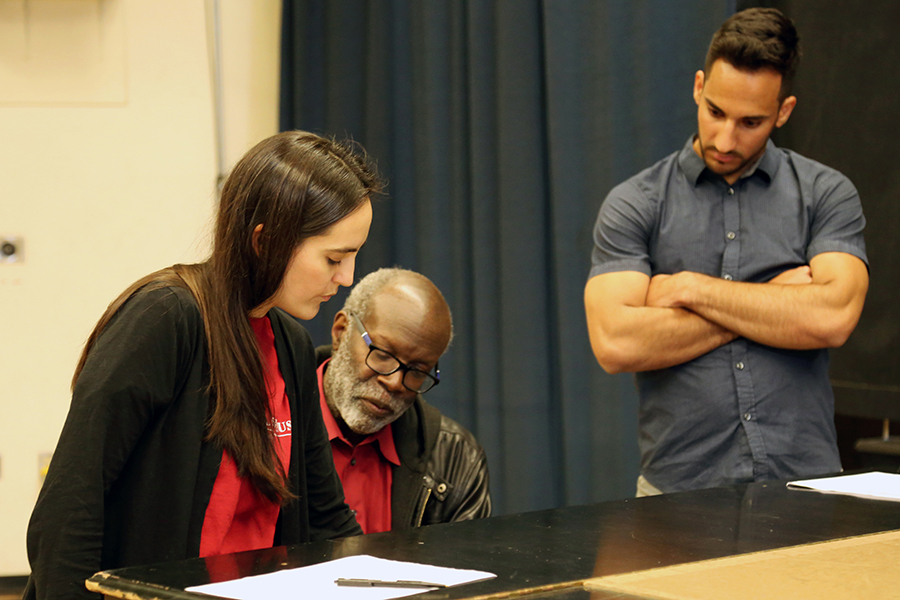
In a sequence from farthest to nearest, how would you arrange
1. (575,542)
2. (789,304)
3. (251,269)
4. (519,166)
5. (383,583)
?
(519,166), (789,304), (251,269), (575,542), (383,583)

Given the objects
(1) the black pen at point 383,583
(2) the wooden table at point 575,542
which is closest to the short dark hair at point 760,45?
(2) the wooden table at point 575,542

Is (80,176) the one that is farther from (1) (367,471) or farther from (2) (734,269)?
(2) (734,269)

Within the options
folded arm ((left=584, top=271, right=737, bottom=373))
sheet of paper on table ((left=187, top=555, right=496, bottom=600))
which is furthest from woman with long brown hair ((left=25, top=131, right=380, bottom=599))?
folded arm ((left=584, top=271, right=737, bottom=373))

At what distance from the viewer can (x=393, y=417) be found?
202 cm

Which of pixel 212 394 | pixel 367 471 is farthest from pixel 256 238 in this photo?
pixel 367 471

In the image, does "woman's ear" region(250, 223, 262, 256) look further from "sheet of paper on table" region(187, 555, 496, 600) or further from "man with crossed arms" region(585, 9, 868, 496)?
"man with crossed arms" region(585, 9, 868, 496)

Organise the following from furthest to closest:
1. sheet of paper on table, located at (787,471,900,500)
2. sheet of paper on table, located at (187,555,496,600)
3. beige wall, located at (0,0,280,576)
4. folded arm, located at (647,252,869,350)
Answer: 1. beige wall, located at (0,0,280,576)
2. folded arm, located at (647,252,869,350)
3. sheet of paper on table, located at (787,471,900,500)
4. sheet of paper on table, located at (187,555,496,600)

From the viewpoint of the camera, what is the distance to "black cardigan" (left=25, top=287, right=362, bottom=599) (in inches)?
46.3

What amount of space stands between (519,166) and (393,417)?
1203 mm

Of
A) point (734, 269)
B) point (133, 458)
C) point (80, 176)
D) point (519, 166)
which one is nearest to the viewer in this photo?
point (133, 458)

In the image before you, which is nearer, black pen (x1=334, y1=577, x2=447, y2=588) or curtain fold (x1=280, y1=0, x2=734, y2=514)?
black pen (x1=334, y1=577, x2=447, y2=588)

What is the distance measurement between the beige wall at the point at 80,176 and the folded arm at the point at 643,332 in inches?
70.3

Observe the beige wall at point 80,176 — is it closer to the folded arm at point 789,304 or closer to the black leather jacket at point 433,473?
the black leather jacket at point 433,473

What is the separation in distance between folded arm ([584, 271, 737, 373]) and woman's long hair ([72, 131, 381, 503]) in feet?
2.42
